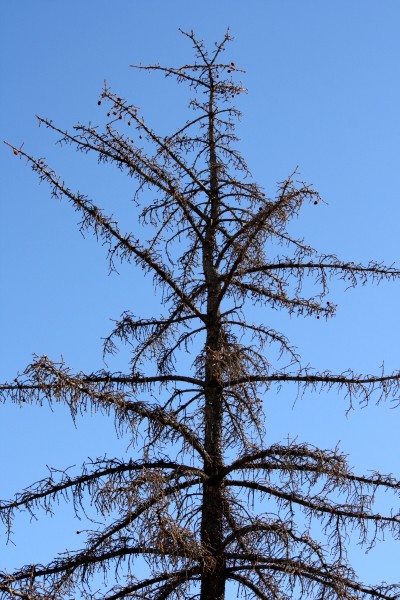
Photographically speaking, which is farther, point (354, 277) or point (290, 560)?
point (354, 277)

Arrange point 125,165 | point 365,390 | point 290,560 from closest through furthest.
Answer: point 290,560 < point 365,390 < point 125,165

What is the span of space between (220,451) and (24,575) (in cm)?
223

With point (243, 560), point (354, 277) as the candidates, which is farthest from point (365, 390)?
point (243, 560)

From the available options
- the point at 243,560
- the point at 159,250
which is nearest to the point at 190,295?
the point at 159,250

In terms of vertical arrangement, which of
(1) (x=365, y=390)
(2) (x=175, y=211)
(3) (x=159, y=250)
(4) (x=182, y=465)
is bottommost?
(4) (x=182, y=465)

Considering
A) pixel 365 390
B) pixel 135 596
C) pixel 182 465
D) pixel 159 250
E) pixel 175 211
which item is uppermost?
pixel 175 211

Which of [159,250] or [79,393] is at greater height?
[159,250]

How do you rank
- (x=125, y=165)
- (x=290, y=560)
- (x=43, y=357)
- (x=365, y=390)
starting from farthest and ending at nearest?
(x=125, y=165), (x=365, y=390), (x=290, y=560), (x=43, y=357)

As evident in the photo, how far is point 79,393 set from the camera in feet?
27.5

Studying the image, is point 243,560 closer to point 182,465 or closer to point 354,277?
point 182,465

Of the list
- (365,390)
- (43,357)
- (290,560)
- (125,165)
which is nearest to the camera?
(43,357)

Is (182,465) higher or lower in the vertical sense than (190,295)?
lower

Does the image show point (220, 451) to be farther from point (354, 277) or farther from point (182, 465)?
point (354, 277)

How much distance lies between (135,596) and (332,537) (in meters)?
1.88
